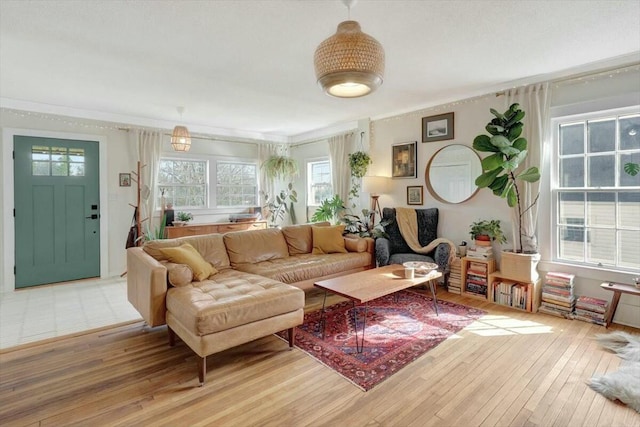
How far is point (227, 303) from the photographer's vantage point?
2230 mm

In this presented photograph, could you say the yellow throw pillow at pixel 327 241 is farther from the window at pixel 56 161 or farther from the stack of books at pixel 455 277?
the window at pixel 56 161

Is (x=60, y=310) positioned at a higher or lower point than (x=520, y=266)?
lower

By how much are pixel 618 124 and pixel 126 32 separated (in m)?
4.48

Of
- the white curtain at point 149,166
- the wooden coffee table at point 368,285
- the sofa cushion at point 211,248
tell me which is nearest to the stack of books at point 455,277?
the wooden coffee table at point 368,285

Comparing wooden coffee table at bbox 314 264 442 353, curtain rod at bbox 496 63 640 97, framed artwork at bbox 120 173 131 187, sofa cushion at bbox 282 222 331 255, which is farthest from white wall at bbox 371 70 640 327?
framed artwork at bbox 120 173 131 187

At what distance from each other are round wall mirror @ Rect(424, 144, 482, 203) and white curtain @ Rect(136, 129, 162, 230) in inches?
167

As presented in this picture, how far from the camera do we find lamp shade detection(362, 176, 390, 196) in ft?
16.0

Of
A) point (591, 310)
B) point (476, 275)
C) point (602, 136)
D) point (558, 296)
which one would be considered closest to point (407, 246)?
point (476, 275)

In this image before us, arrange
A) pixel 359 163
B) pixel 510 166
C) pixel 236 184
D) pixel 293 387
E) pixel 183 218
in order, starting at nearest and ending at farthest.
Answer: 1. pixel 293 387
2. pixel 510 166
3. pixel 359 163
4. pixel 183 218
5. pixel 236 184

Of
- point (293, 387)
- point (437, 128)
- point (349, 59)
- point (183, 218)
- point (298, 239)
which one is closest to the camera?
point (349, 59)

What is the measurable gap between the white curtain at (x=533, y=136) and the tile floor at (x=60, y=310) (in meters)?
4.28

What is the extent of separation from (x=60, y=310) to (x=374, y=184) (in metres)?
4.16

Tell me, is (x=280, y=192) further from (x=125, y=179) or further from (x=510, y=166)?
(x=510, y=166)

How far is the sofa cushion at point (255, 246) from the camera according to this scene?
3.69 metres
